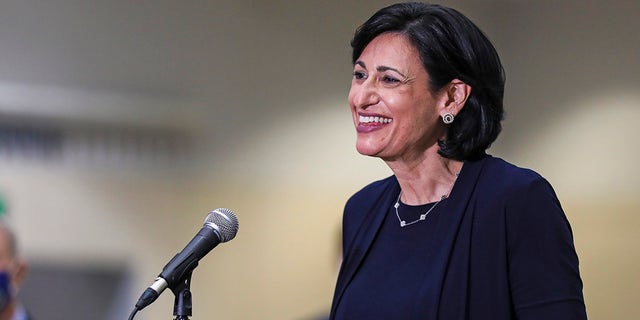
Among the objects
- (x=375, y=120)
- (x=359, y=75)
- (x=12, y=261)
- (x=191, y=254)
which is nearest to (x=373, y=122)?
(x=375, y=120)

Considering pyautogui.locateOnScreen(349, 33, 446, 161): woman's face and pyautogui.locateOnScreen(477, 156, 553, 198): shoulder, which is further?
Answer: pyautogui.locateOnScreen(349, 33, 446, 161): woman's face

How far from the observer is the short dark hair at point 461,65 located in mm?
1857

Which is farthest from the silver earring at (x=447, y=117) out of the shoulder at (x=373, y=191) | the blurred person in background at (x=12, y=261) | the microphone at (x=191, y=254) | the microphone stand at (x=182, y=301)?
the blurred person in background at (x=12, y=261)

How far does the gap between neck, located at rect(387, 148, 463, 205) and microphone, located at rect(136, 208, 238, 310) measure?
1.52ft

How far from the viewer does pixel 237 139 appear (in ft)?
15.9

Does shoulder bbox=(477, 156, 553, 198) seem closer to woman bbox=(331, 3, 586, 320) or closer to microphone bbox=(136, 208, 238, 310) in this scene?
woman bbox=(331, 3, 586, 320)

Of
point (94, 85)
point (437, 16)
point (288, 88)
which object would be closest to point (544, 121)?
point (288, 88)

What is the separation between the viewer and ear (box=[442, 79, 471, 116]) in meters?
1.89

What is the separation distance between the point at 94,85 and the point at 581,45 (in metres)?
2.87

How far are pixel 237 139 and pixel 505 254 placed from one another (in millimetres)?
3301

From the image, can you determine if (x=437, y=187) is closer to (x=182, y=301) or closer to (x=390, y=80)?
(x=390, y=80)

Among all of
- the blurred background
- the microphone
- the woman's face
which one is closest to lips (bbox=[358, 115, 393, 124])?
the woman's face

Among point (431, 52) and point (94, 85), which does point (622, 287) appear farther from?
point (431, 52)

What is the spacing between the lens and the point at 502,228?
5.48 ft
